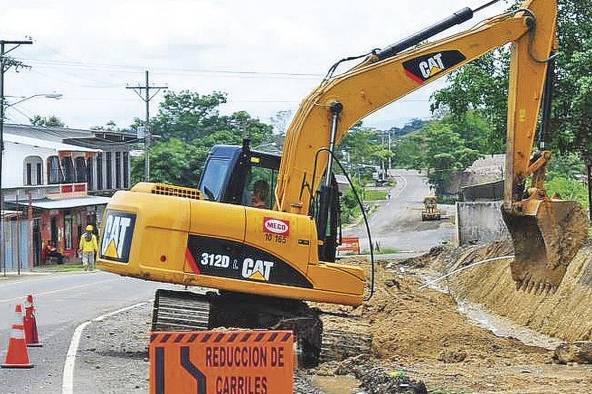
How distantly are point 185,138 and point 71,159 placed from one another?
1070 inches

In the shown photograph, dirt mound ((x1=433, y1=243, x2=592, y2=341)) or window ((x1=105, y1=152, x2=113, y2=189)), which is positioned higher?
window ((x1=105, y1=152, x2=113, y2=189))

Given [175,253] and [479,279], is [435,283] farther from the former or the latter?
[175,253]

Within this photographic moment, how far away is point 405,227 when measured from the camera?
8419cm

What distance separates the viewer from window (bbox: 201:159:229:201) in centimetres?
1512

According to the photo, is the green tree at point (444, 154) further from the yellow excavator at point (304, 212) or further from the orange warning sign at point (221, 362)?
the orange warning sign at point (221, 362)

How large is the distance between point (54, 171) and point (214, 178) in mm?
52234

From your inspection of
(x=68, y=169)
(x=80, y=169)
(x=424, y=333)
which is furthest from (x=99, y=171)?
(x=424, y=333)

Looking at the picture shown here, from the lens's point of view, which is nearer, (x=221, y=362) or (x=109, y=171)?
(x=221, y=362)

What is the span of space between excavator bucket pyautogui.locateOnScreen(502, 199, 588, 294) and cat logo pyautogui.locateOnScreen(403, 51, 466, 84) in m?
2.27

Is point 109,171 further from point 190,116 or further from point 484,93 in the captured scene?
point 484,93

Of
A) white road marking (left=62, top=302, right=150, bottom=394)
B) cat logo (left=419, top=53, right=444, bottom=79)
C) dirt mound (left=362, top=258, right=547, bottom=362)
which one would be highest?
cat logo (left=419, top=53, right=444, bottom=79)

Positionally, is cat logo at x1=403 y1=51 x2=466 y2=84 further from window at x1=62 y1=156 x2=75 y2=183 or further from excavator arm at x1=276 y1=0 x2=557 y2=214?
window at x1=62 y1=156 x2=75 y2=183

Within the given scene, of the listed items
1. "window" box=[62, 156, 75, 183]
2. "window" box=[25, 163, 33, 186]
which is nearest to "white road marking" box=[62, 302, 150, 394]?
"window" box=[25, 163, 33, 186]

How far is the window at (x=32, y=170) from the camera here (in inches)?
2419
